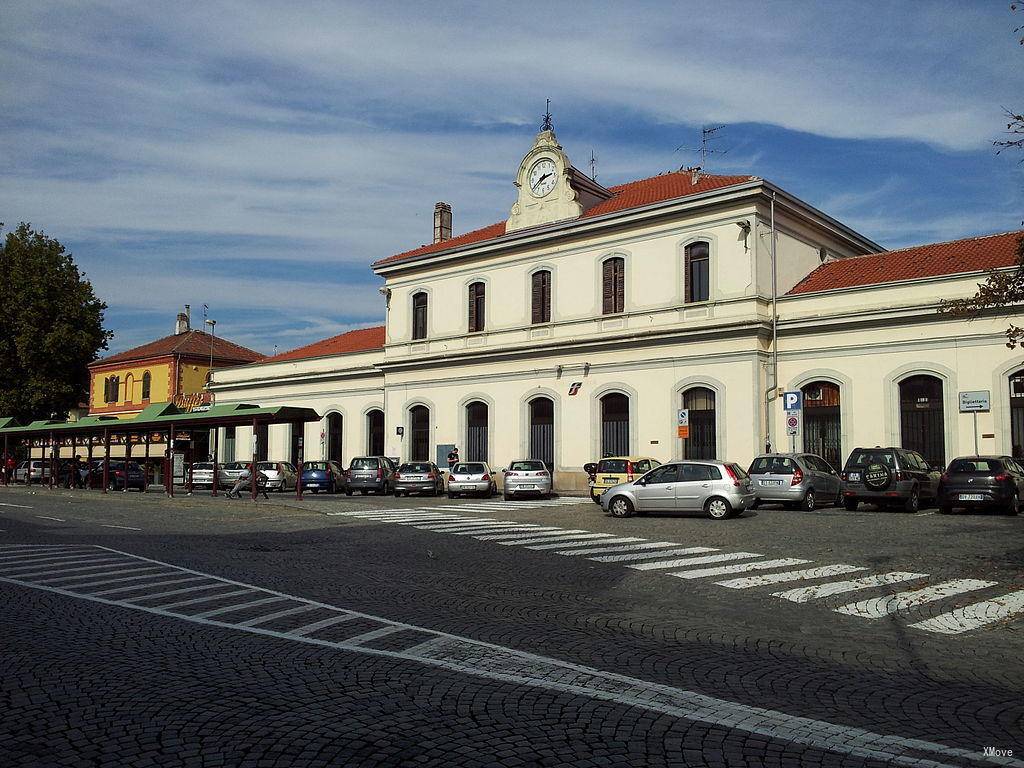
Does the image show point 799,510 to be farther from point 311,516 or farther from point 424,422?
point 424,422

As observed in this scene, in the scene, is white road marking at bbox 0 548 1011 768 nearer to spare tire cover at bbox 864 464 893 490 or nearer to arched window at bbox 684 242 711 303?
spare tire cover at bbox 864 464 893 490

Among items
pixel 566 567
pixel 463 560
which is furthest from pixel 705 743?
pixel 463 560

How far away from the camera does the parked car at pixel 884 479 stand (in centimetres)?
2264

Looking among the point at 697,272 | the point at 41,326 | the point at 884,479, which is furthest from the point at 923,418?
the point at 41,326

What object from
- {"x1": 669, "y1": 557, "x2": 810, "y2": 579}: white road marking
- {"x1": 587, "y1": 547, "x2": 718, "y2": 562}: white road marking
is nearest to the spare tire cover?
{"x1": 587, "y1": 547, "x2": 718, "y2": 562}: white road marking

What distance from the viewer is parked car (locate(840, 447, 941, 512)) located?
891 inches

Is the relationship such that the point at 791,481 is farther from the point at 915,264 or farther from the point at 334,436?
the point at 334,436

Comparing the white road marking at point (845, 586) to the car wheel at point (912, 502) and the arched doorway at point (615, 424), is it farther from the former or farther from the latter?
the arched doorway at point (615, 424)

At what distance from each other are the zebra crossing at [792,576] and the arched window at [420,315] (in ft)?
75.6

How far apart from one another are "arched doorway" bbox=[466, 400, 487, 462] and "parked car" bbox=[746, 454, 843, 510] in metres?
16.2

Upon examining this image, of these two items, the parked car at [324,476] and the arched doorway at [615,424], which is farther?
the parked car at [324,476]

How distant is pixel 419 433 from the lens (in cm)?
4156

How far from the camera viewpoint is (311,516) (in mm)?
23500

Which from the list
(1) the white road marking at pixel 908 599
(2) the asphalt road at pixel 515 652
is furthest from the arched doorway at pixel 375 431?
(1) the white road marking at pixel 908 599
